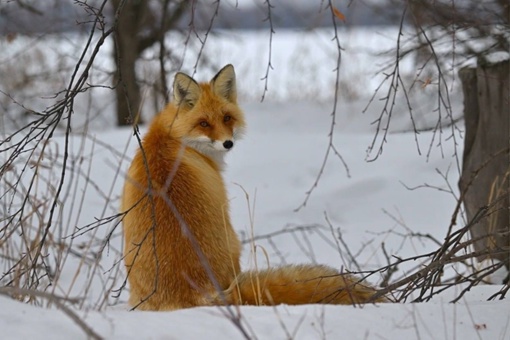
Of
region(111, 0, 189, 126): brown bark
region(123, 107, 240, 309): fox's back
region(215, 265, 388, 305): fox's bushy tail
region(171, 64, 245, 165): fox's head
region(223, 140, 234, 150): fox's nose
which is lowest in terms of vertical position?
region(215, 265, 388, 305): fox's bushy tail

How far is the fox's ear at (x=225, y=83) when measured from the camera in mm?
4578

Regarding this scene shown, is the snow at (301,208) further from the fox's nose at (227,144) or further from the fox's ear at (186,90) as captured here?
the fox's nose at (227,144)

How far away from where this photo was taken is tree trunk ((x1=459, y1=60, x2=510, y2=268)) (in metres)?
5.17

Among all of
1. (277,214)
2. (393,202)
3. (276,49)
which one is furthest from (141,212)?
(276,49)

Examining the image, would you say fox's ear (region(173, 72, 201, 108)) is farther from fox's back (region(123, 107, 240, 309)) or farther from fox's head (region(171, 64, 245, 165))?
fox's back (region(123, 107, 240, 309))

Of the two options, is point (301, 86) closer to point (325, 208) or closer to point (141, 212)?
point (325, 208)

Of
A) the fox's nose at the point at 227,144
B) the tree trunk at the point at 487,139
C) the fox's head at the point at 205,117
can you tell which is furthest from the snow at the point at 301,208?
the fox's nose at the point at 227,144

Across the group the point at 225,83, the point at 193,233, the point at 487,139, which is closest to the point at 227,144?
the point at 225,83

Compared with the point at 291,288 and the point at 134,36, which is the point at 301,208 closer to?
the point at 291,288

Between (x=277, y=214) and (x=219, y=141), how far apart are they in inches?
121

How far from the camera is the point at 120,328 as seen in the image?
8.86ft

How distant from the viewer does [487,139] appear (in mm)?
5309

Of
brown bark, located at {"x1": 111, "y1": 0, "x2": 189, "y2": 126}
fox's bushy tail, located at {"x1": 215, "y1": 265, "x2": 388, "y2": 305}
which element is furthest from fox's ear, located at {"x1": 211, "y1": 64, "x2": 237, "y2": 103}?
brown bark, located at {"x1": 111, "y1": 0, "x2": 189, "y2": 126}

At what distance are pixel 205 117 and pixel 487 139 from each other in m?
2.20
